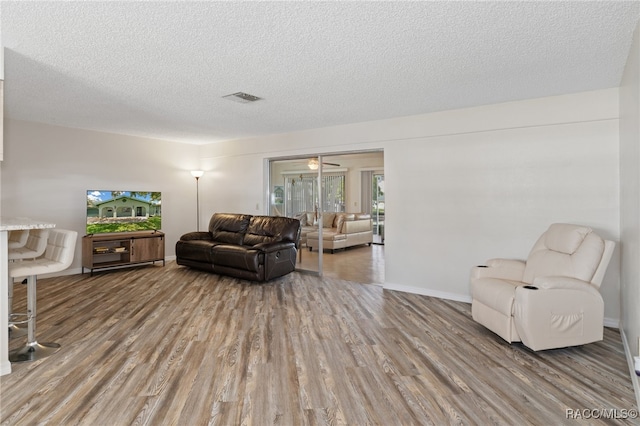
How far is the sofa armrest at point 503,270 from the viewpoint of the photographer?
3.60m

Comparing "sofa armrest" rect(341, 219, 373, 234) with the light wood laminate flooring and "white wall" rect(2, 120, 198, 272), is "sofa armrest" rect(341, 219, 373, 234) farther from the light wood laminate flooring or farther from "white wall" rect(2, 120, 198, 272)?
"white wall" rect(2, 120, 198, 272)

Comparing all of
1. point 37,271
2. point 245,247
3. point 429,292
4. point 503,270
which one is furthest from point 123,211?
A: point 503,270

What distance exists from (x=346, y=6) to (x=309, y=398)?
93.3 inches

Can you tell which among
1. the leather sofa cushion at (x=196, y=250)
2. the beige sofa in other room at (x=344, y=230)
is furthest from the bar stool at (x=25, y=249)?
the beige sofa in other room at (x=344, y=230)

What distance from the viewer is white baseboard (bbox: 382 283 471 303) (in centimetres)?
440

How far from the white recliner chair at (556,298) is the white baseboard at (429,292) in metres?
1.00

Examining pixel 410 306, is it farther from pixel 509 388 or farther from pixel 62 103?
pixel 62 103

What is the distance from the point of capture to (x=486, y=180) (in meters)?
4.28

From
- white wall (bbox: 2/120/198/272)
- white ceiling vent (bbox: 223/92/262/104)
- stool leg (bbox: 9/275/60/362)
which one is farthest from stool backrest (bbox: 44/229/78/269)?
white wall (bbox: 2/120/198/272)

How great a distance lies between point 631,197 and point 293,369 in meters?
2.90

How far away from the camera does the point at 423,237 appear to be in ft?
15.6

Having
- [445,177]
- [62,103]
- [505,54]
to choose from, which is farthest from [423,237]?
[62,103]

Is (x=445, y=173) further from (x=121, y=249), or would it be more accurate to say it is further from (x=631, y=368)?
(x=121, y=249)

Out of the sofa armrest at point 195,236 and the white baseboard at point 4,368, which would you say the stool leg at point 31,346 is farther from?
the sofa armrest at point 195,236
